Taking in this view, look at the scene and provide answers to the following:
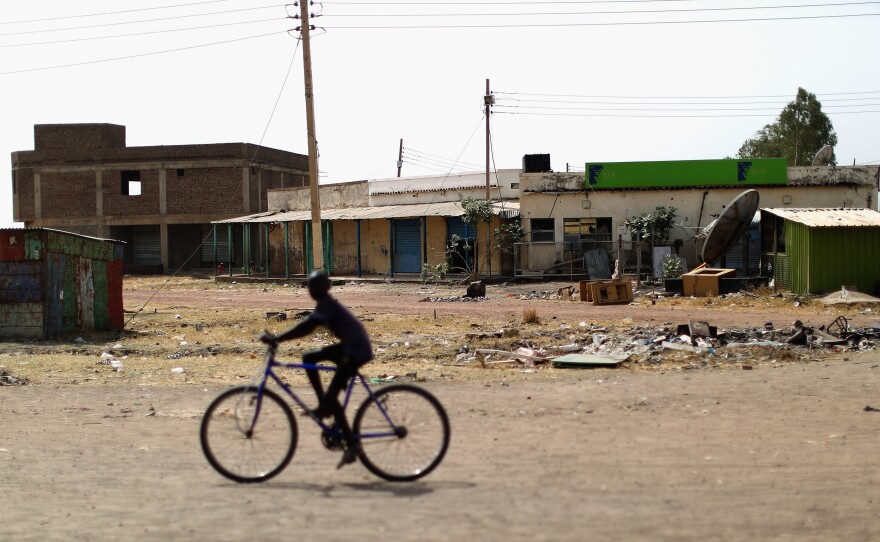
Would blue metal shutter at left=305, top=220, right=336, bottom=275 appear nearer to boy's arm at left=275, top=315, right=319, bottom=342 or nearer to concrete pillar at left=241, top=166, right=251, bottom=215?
concrete pillar at left=241, top=166, right=251, bottom=215

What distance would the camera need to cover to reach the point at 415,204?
40656mm

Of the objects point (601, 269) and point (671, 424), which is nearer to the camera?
point (671, 424)

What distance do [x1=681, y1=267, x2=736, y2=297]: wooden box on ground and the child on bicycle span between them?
19891 mm

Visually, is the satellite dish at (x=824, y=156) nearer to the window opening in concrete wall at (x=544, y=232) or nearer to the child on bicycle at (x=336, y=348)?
the window opening in concrete wall at (x=544, y=232)

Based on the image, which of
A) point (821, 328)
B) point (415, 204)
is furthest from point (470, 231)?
point (821, 328)

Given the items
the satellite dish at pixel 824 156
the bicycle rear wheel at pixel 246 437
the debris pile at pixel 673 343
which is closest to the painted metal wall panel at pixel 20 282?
the debris pile at pixel 673 343

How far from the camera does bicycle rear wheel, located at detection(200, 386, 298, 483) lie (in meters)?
6.57

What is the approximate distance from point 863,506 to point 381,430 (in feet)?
11.3

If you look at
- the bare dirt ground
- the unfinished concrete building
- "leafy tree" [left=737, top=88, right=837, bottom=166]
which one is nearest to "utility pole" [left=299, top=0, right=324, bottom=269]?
the bare dirt ground

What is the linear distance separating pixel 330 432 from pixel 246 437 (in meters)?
0.66

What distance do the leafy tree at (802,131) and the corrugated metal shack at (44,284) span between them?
54.4 metres

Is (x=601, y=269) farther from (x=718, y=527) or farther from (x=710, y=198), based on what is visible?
(x=718, y=527)

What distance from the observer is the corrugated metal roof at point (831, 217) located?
2300cm

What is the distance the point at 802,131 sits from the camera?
209 ft
